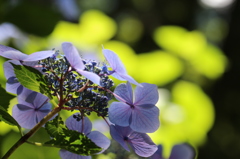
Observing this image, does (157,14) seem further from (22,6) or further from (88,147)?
(88,147)

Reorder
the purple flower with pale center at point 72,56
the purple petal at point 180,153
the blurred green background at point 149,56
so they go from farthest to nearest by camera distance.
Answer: the blurred green background at point 149,56, the purple petal at point 180,153, the purple flower with pale center at point 72,56

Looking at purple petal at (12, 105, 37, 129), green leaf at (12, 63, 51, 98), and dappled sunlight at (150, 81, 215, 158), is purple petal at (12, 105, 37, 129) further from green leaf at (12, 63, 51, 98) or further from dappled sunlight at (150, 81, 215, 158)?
dappled sunlight at (150, 81, 215, 158)

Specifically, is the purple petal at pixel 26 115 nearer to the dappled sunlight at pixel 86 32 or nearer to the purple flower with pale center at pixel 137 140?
the purple flower with pale center at pixel 137 140

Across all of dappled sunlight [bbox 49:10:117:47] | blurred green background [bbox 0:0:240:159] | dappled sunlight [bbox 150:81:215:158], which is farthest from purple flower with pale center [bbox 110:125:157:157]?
dappled sunlight [bbox 49:10:117:47]

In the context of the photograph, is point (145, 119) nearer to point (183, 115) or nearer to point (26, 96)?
point (26, 96)

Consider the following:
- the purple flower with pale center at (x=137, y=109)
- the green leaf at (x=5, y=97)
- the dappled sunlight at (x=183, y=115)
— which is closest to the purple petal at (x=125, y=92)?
the purple flower with pale center at (x=137, y=109)

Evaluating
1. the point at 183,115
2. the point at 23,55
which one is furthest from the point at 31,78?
the point at 183,115

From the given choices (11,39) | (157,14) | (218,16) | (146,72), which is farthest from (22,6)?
(218,16)
